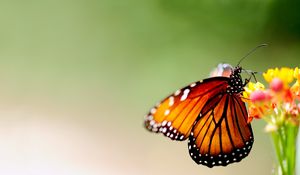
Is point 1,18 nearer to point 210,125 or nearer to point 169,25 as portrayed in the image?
point 169,25

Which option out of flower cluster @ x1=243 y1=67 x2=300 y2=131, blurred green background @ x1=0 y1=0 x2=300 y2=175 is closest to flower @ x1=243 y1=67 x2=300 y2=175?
flower cluster @ x1=243 y1=67 x2=300 y2=131

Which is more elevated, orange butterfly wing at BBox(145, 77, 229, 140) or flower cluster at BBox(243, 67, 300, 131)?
orange butterfly wing at BBox(145, 77, 229, 140)

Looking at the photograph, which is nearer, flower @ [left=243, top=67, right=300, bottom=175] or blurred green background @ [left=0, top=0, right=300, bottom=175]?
flower @ [left=243, top=67, right=300, bottom=175]

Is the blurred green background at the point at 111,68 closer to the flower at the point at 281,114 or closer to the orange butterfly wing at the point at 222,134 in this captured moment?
the orange butterfly wing at the point at 222,134

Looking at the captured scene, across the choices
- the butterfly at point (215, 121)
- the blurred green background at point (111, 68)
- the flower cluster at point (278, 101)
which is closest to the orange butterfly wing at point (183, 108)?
the butterfly at point (215, 121)

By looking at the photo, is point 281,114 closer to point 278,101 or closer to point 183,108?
point 278,101

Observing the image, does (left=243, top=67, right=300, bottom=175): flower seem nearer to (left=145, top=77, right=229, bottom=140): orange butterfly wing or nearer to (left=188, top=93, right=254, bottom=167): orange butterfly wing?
(left=145, top=77, right=229, bottom=140): orange butterfly wing

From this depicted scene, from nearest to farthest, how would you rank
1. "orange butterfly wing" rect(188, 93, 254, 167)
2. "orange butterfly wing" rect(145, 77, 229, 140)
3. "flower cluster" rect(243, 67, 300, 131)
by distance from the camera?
1. "flower cluster" rect(243, 67, 300, 131)
2. "orange butterfly wing" rect(145, 77, 229, 140)
3. "orange butterfly wing" rect(188, 93, 254, 167)

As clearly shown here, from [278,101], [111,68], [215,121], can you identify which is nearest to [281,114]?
[278,101]

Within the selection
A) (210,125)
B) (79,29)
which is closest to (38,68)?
(79,29)
